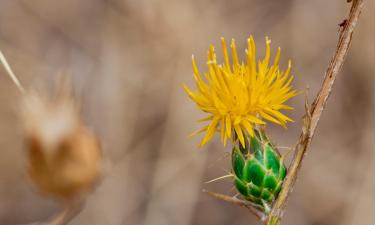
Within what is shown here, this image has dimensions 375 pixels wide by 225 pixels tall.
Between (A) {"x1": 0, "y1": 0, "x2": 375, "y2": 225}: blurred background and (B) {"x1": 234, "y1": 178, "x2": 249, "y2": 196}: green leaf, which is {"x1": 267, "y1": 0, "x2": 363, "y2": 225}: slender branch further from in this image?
(A) {"x1": 0, "y1": 0, "x2": 375, "y2": 225}: blurred background

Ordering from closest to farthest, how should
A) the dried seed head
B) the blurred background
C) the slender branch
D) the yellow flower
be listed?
the dried seed head
the slender branch
the yellow flower
the blurred background

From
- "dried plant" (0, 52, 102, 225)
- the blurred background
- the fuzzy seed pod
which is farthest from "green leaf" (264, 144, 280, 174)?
the blurred background

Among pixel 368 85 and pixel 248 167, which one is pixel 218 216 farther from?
pixel 248 167

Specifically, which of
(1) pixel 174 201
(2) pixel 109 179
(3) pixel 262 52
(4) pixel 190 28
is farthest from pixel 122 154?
(3) pixel 262 52

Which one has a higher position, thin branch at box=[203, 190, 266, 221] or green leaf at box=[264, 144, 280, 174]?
green leaf at box=[264, 144, 280, 174]

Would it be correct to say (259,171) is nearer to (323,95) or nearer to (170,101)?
(323,95)

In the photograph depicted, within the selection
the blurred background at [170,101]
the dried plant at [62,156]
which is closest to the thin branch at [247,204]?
the dried plant at [62,156]

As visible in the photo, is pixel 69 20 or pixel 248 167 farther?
pixel 69 20
